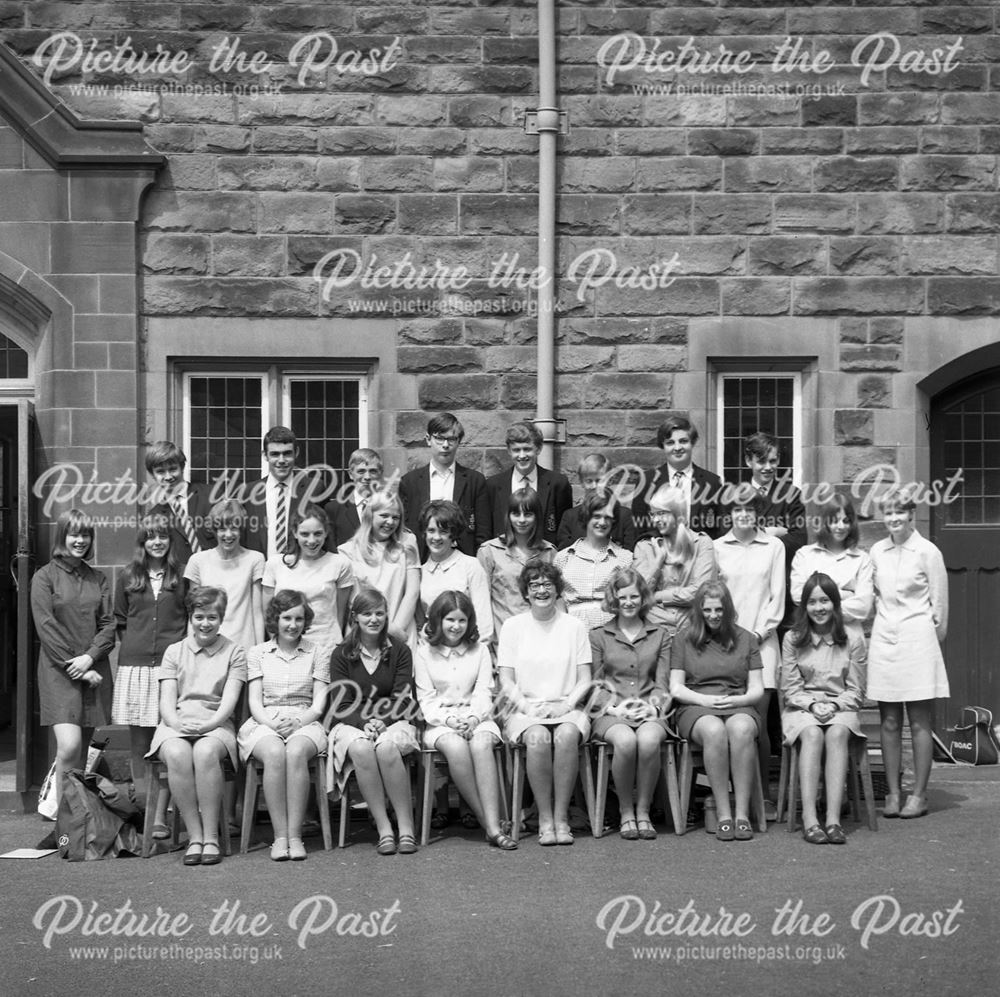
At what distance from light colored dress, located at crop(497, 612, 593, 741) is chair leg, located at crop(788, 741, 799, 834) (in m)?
1.08

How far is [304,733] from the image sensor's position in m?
8.38

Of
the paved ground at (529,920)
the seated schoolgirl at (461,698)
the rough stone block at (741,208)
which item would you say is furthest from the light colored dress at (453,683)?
the rough stone block at (741,208)

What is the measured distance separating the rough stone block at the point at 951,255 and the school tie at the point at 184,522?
4.84m

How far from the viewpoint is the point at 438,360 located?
34.9 feet

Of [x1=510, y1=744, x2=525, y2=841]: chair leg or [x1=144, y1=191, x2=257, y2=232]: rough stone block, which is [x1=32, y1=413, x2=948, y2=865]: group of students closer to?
[x1=510, y1=744, x2=525, y2=841]: chair leg

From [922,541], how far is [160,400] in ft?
15.7

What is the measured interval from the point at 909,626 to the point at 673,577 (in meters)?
1.32

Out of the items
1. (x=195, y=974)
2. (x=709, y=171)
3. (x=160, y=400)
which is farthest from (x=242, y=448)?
(x=195, y=974)

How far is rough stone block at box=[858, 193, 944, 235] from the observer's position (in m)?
10.7

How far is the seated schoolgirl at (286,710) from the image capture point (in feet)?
26.9

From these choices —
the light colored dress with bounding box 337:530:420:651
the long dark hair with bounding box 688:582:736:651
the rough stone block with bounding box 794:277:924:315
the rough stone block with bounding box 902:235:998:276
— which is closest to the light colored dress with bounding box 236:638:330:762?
the light colored dress with bounding box 337:530:420:651

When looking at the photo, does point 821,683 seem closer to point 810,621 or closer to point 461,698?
point 810,621

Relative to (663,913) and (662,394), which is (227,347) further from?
(663,913)

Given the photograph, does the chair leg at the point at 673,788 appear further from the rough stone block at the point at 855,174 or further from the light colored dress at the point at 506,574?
the rough stone block at the point at 855,174
